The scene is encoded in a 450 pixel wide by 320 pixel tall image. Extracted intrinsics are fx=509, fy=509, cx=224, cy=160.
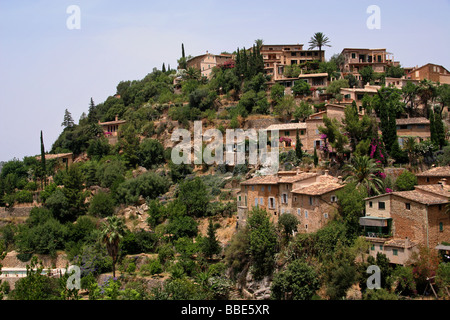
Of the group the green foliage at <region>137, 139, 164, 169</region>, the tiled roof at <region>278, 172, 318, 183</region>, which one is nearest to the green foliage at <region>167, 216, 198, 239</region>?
the tiled roof at <region>278, 172, 318, 183</region>

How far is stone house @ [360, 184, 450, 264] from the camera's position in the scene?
3328 cm

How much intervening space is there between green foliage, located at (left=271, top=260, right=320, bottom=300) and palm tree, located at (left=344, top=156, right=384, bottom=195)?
8.40m

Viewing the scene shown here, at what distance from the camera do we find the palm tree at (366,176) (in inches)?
1554

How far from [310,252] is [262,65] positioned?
43.5 meters

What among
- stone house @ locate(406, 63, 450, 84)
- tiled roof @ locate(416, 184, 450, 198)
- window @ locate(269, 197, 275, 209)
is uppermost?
stone house @ locate(406, 63, 450, 84)

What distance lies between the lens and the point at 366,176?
131ft

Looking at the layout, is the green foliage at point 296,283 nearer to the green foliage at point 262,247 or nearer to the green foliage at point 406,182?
the green foliage at point 262,247

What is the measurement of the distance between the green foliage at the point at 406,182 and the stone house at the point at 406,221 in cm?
338

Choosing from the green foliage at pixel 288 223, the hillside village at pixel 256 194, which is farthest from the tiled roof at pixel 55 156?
the green foliage at pixel 288 223

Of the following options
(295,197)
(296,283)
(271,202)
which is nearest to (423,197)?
(295,197)

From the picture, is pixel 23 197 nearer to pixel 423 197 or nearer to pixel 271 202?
pixel 271 202

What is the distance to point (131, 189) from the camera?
5838 centimetres

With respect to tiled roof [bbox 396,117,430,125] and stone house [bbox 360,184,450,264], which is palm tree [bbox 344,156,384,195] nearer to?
stone house [bbox 360,184,450,264]
